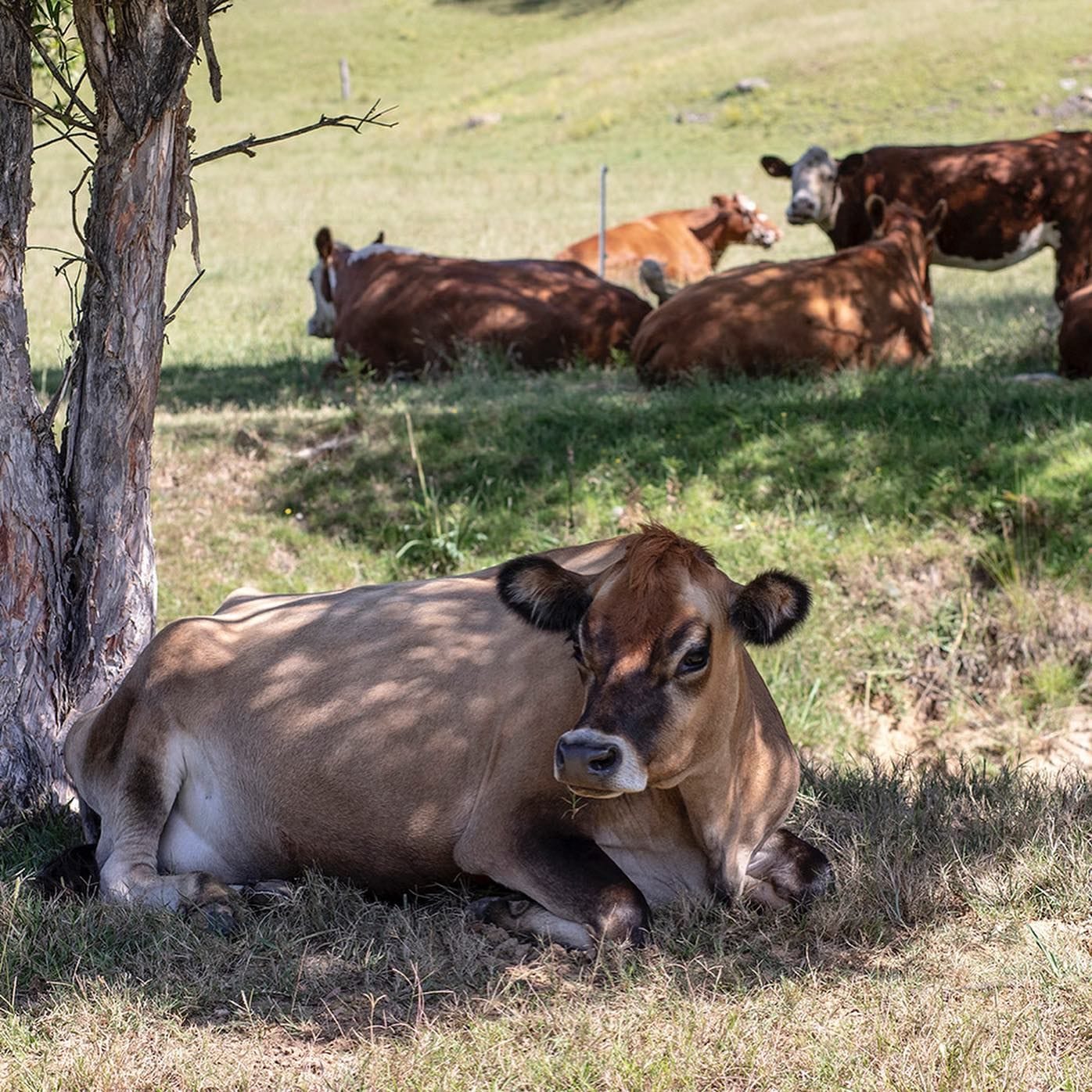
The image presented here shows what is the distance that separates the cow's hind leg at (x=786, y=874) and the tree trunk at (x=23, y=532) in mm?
3074

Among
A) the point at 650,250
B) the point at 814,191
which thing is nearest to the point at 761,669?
the point at 814,191

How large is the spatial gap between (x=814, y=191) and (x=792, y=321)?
557cm

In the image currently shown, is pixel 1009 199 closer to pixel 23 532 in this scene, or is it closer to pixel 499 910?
pixel 23 532

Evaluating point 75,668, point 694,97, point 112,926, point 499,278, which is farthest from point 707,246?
point 694,97

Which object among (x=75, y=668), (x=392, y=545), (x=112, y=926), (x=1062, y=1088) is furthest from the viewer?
(x=392, y=545)

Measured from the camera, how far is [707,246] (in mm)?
21406

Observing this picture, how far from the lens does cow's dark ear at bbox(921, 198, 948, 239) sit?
1396cm

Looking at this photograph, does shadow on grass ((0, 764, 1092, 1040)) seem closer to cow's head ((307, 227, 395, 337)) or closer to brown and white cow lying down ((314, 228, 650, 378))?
brown and white cow lying down ((314, 228, 650, 378))

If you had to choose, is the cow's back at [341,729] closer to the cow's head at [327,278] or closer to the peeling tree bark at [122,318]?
the peeling tree bark at [122,318]

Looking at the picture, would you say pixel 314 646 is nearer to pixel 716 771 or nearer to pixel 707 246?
pixel 716 771

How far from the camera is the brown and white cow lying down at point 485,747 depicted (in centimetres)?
490

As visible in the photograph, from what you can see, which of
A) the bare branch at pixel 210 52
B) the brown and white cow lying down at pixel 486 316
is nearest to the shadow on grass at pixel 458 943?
the bare branch at pixel 210 52

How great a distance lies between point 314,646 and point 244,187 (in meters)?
31.0

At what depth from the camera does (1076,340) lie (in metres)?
11.1
